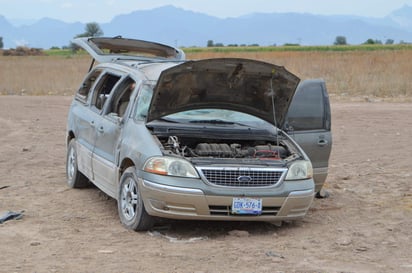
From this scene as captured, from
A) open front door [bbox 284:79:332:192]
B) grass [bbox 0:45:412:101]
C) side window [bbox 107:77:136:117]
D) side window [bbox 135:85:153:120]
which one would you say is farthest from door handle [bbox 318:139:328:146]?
grass [bbox 0:45:412:101]

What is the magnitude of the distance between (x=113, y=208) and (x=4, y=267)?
2761mm

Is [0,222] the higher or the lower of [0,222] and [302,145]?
the lower

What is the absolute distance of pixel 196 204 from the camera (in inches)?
285

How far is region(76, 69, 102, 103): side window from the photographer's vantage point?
33.0 ft

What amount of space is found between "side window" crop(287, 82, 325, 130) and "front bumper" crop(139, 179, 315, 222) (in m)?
1.60

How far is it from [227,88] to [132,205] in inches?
66.8

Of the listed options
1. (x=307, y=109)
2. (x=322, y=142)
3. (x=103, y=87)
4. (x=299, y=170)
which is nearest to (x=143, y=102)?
(x=103, y=87)

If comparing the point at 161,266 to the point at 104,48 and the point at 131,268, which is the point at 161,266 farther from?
the point at 104,48

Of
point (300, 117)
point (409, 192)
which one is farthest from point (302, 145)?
point (409, 192)

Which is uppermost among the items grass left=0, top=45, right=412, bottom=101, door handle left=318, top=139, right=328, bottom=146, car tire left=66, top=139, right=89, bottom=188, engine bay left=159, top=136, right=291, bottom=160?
engine bay left=159, top=136, right=291, bottom=160

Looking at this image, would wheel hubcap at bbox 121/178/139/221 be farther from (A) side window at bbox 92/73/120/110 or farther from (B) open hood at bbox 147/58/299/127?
(A) side window at bbox 92/73/120/110

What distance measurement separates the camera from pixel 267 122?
8.70 metres

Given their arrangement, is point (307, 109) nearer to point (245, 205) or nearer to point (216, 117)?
point (216, 117)

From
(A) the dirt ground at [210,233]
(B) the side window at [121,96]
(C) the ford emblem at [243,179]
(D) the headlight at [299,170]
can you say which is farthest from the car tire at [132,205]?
(D) the headlight at [299,170]
